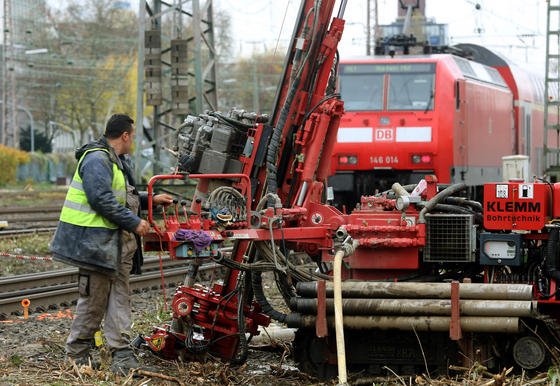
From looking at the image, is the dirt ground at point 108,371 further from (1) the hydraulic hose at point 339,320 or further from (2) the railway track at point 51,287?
(2) the railway track at point 51,287

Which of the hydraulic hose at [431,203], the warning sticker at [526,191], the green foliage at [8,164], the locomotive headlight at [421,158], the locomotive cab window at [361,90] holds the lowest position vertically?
the green foliage at [8,164]

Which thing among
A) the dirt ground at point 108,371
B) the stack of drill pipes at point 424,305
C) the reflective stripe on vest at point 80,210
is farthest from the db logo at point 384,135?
the reflective stripe on vest at point 80,210

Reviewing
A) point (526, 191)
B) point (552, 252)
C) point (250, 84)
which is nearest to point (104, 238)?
point (526, 191)

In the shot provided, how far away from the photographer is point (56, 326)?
10.6 meters

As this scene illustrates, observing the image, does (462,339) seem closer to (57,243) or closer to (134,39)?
(57,243)

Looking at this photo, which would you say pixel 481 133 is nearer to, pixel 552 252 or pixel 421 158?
pixel 421 158

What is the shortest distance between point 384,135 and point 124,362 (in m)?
12.0

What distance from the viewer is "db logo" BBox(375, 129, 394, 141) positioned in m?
19.4

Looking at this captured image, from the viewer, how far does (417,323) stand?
7.77 meters

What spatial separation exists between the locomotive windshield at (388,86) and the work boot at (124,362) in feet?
39.8

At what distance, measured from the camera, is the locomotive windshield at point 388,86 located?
19.6 metres

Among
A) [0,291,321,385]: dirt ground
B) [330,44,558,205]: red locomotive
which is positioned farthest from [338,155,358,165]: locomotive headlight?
[0,291,321,385]: dirt ground

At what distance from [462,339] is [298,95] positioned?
262 cm

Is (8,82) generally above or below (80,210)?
A: above
